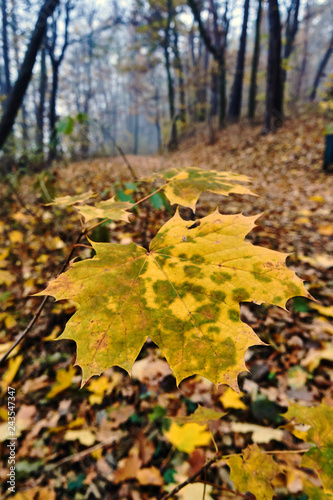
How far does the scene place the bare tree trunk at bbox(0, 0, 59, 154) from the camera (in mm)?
3347

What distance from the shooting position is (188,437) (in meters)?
1.49

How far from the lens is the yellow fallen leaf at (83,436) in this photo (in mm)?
1580

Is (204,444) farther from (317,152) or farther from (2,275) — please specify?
(317,152)

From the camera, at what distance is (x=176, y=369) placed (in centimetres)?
61

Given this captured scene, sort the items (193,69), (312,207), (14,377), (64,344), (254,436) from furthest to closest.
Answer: (193,69) → (312,207) → (64,344) → (14,377) → (254,436)

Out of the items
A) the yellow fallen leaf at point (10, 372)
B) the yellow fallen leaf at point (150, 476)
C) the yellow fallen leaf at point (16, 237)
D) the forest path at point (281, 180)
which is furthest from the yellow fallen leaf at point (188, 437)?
the yellow fallen leaf at point (16, 237)

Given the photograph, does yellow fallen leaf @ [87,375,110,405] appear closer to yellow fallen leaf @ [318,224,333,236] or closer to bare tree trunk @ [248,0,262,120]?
yellow fallen leaf @ [318,224,333,236]

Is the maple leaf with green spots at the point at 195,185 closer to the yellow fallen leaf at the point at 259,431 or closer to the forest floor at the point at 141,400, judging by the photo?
the forest floor at the point at 141,400

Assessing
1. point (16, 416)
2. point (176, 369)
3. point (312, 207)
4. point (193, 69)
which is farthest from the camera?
point (193, 69)

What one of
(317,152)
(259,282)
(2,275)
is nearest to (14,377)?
(2,275)

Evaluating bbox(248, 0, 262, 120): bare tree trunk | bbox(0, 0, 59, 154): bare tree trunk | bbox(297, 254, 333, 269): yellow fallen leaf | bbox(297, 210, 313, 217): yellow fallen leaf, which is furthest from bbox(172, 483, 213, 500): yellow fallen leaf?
bbox(248, 0, 262, 120): bare tree trunk

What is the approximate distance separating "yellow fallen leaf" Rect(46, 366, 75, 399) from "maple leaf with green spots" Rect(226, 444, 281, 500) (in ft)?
4.39

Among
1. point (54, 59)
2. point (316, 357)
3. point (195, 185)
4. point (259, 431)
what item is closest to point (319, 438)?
point (259, 431)

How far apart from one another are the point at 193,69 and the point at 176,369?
17133 millimetres
